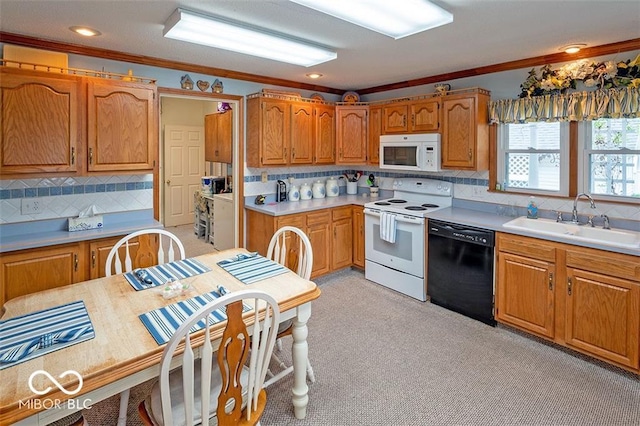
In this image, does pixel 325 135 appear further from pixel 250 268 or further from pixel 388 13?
pixel 250 268

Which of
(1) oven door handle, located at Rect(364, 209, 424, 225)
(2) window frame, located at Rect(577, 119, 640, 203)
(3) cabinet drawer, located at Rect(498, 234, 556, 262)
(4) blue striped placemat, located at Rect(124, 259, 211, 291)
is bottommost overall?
(4) blue striped placemat, located at Rect(124, 259, 211, 291)

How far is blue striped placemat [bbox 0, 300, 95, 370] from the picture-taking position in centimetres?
133

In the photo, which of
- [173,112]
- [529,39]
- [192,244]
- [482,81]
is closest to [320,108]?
[482,81]

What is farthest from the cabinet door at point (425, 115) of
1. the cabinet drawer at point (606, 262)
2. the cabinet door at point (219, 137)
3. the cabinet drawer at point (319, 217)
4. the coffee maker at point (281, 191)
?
the cabinet door at point (219, 137)

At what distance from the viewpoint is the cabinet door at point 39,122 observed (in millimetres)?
2467

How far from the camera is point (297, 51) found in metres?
2.94

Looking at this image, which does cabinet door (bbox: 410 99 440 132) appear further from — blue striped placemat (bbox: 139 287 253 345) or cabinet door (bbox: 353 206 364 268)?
blue striped placemat (bbox: 139 287 253 345)

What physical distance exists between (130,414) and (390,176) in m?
3.78

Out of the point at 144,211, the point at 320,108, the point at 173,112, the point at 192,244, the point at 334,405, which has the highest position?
the point at 173,112

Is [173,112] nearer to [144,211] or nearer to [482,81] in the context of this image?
[144,211]

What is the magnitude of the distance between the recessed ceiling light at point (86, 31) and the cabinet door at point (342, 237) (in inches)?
110

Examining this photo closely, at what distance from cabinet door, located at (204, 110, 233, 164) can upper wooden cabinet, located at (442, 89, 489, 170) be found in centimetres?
283

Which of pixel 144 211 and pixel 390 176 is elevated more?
pixel 390 176

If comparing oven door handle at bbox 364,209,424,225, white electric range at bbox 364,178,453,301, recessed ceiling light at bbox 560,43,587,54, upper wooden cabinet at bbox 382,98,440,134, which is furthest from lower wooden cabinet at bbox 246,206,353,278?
recessed ceiling light at bbox 560,43,587,54
